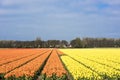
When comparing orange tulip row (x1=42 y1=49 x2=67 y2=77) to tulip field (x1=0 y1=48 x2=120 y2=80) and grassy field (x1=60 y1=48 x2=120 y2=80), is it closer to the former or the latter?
tulip field (x1=0 y1=48 x2=120 y2=80)

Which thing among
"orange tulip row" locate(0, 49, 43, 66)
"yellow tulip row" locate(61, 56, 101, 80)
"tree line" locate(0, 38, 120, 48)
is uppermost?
"tree line" locate(0, 38, 120, 48)

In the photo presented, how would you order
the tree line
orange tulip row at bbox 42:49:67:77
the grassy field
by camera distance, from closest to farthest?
1. the grassy field
2. orange tulip row at bbox 42:49:67:77
3. the tree line

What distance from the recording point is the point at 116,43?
167375 millimetres

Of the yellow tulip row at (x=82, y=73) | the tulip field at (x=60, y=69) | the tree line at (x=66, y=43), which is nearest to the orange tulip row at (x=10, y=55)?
the tulip field at (x=60, y=69)

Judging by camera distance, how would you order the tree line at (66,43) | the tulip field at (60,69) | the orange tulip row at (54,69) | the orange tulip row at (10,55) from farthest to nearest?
the tree line at (66,43) < the orange tulip row at (10,55) < the orange tulip row at (54,69) < the tulip field at (60,69)

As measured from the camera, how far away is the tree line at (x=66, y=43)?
156 m

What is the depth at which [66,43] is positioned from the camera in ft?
590

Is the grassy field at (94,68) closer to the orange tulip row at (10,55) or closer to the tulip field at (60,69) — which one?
the tulip field at (60,69)

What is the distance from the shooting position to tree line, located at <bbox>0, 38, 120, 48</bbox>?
512 feet

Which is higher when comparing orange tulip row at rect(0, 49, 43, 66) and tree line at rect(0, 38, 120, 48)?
tree line at rect(0, 38, 120, 48)

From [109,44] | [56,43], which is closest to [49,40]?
[56,43]

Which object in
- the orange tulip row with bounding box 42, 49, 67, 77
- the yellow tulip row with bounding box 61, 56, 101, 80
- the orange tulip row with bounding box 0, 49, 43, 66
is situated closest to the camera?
the yellow tulip row with bounding box 61, 56, 101, 80

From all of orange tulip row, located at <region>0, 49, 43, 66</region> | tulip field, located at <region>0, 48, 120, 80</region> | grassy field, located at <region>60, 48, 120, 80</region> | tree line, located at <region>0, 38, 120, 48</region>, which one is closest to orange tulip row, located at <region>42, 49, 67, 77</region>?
tulip field, located at <region>0, 48, 120, 80</region>

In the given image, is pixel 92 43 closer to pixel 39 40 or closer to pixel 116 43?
pixel 116 43
